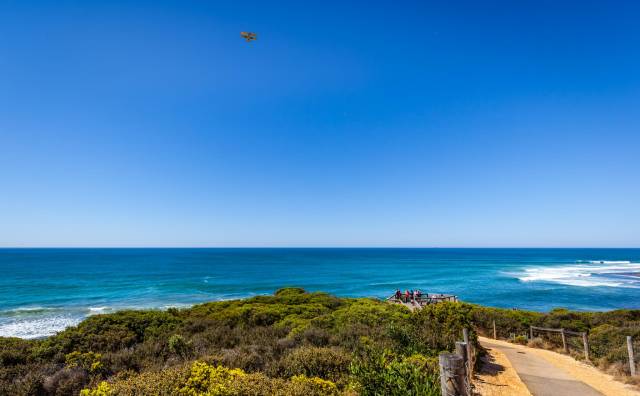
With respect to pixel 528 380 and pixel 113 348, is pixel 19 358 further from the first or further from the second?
pixel 528 380

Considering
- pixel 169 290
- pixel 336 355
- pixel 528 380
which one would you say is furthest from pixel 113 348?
pixel 169 290

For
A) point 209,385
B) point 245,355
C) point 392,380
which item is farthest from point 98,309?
point 392,380

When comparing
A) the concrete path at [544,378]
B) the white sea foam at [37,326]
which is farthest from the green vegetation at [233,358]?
the white sea foam at [37,326]

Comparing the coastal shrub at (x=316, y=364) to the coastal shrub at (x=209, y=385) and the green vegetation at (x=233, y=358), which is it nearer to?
the green vegetation at (x=233, y=358)

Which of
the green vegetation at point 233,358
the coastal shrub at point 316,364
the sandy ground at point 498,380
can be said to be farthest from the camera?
the sandy ground at point 498,380


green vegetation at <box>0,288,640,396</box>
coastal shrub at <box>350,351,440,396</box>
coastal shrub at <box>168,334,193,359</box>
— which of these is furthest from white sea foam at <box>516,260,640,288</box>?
coastal shrub at <box>168,334,193,359</box>

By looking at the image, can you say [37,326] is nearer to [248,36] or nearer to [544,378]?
[248,36]
